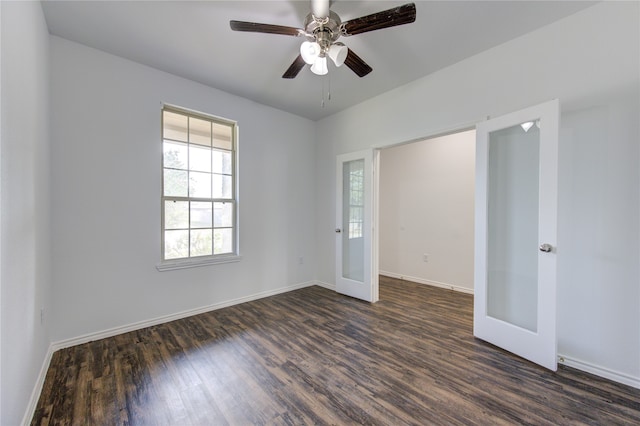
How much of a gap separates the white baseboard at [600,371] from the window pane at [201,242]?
3746mm

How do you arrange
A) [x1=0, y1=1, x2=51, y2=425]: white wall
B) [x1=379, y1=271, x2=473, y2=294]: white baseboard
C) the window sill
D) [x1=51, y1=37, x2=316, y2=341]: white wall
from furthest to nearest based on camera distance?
[x1=379, y1=271, x2=473, y2=294]: white baseboard → the window sill → [x1=51, y1=37, x2=316, y2=341]: white wall → [x1=0, y1=1, x2=51, y2=425]: white wall

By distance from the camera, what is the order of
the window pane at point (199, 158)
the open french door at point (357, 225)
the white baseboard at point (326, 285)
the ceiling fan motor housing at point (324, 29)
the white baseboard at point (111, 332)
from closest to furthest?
the white baseboard at point (111, 332), the ceiling fan motor housing at point (324, 29), the window pane at point (199, 158), the open french door at point (357, 225), the white baseboard at point (326, 285)

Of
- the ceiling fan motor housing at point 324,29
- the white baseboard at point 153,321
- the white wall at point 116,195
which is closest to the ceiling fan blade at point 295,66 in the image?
the ceiling fan motor housing at point 324,29

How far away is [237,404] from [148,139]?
2.71 meters

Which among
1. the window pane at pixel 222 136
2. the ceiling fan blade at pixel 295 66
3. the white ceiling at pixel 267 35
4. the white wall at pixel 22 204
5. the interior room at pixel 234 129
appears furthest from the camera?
the window pane at pixel 222 136

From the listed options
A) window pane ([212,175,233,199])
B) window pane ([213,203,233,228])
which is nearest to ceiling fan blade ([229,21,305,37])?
window pane ([212,175,233,199])

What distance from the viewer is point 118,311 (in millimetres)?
2582

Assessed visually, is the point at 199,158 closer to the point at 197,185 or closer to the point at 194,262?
the point at 197,185

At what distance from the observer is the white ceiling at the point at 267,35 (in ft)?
6.48

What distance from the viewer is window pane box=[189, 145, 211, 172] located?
3158mm

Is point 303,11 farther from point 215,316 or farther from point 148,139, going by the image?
point 215,316

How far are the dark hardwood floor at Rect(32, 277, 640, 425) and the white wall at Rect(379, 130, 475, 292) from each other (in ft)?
4.96

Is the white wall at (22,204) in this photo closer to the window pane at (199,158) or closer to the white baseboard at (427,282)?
the window pane at (199,158)

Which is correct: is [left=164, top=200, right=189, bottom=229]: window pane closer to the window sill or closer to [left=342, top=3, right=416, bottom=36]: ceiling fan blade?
the window sill
